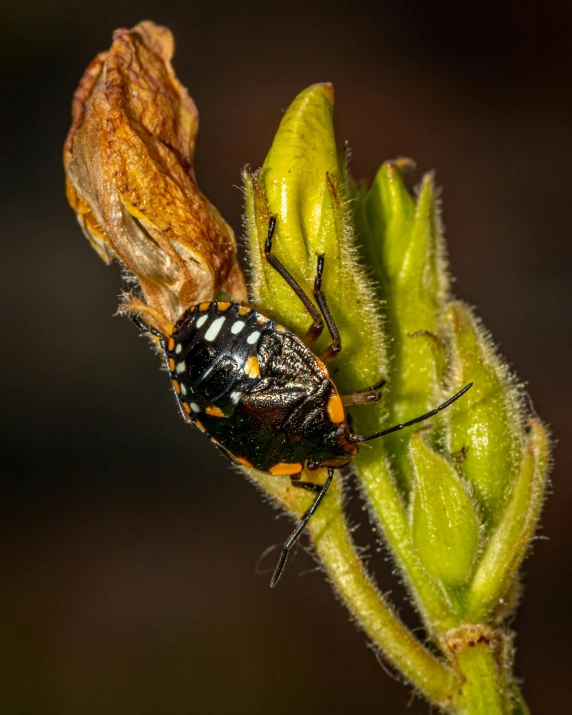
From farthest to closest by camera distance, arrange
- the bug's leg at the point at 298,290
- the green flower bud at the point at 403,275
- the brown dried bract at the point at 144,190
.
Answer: the green flower bud at the point at 403,275 < the brown dried bract at the point at 144,190 < the bug's leg at the point at 298,290

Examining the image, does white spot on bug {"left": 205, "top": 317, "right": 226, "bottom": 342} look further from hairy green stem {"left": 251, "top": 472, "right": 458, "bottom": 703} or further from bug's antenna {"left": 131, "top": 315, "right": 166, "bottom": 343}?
hairy green stem {"left": 251, "top": 472, "right": 458, "bottom": 703}

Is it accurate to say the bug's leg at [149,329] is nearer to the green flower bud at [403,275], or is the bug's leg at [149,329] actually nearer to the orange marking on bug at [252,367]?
the orange marking on bug at [252,367]

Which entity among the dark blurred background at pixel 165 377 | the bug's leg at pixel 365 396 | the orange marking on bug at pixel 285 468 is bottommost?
the dark blurred background at pixel 165 377

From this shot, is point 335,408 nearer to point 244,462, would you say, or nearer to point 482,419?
point 244,462

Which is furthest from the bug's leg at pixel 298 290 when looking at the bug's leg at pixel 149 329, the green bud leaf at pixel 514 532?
the green bud leaf at pixel 514 532

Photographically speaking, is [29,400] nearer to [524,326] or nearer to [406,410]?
[524,326]

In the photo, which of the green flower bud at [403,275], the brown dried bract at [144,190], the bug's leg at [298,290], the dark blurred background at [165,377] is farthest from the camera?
the dark blurred background at [165,377]

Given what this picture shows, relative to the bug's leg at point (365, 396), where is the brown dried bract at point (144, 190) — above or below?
above

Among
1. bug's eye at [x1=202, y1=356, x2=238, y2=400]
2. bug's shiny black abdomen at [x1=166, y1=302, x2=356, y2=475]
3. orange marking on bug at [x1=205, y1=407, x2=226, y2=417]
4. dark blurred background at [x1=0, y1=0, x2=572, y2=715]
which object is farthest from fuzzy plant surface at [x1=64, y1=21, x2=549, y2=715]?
dark blurred background at [x1=0, y1=0, x2=572, y2=715]
